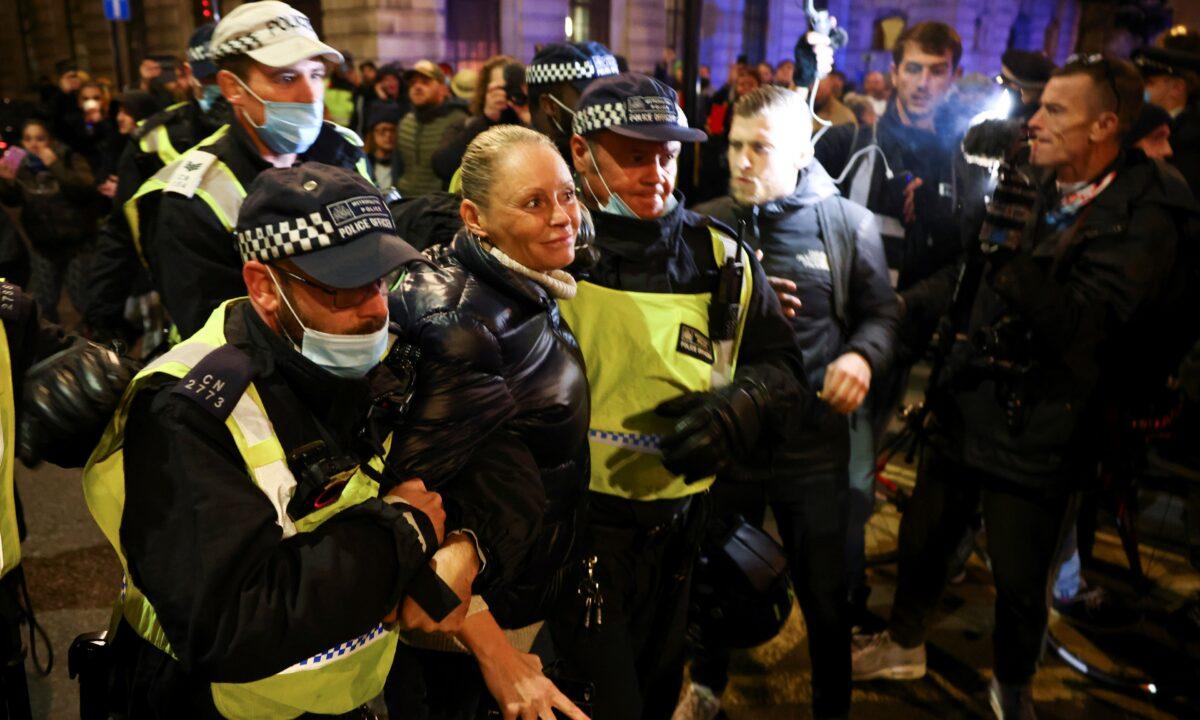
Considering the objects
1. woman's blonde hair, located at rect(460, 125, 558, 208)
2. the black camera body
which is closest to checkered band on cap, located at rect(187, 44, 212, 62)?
the black camera body

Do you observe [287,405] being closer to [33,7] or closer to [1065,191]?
[1065,191]

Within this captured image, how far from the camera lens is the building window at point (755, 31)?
25922 mm

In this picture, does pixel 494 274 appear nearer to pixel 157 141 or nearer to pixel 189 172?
pixel 189 172

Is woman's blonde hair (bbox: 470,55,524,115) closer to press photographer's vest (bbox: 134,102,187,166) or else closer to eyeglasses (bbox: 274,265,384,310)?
press photographer's vest (bbox: 134,102,187,166)

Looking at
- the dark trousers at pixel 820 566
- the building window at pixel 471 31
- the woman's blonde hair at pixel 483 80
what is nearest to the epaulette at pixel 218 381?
the dark trousers at pixel 820 566

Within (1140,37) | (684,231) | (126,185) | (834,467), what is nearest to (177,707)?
(684,231)

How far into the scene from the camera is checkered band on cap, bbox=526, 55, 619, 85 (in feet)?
12.8

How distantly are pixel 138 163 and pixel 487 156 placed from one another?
10.1 ft

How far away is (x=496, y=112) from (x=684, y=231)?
3.00 m

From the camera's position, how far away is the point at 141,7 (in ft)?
70.8

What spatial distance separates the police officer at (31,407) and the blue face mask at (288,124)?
1270mm

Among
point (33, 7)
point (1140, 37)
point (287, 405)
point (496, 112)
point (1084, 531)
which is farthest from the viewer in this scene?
point (33, 7)

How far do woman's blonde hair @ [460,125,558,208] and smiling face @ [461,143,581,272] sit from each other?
12 millimetres

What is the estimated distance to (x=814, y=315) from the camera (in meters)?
3.33
